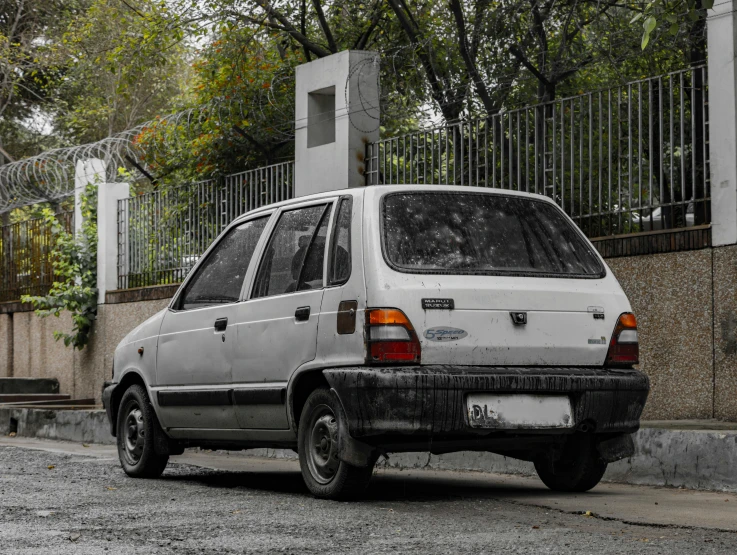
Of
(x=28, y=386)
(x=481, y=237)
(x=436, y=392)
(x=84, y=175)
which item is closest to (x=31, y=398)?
(x=28, y=386)

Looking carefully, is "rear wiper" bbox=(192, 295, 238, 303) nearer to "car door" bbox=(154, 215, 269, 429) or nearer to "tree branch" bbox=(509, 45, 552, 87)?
"car door" bbox=(154, 215, 269, 429)

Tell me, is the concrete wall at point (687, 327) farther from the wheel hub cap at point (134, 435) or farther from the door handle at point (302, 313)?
the wheel hub cap at point (134, 435)

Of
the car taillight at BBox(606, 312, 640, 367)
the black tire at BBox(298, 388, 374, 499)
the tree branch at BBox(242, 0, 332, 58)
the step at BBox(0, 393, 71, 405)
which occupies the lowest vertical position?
the step at BBox(0, 393, 71, 405)

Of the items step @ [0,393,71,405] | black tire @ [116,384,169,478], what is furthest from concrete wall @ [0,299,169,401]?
black tire @ [116,384,169,478]

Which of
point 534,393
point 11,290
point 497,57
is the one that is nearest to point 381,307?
point 534,393

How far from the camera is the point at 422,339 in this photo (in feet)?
19.4

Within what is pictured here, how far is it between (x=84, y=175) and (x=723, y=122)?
11.3m

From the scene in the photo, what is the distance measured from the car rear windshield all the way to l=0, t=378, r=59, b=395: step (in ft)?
41.1

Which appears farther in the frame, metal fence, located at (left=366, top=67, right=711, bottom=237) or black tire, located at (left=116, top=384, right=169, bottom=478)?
metal fence, located at (left=366, top=67, right=711, bottom=237)

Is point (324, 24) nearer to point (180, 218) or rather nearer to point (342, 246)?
point (180, 218)

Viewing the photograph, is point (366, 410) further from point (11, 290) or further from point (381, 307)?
point (11, 290)

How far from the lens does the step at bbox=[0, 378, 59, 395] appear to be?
17609 mm

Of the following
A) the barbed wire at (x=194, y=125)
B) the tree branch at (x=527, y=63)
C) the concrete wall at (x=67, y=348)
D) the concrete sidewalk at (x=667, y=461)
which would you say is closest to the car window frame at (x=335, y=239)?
the concrete sidewalk at (x=667, y=461)

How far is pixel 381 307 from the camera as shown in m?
5.91
